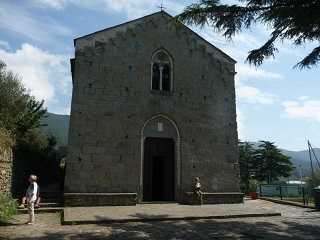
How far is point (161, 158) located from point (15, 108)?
32.3 feet

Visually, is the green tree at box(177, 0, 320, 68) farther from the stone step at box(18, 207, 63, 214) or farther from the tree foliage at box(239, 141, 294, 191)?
the tree foliage at box(239, 141, 294, 191)

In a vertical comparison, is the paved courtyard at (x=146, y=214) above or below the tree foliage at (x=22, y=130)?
below

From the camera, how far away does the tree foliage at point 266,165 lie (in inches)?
2309

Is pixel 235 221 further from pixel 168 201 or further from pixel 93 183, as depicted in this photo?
pixel 93 183

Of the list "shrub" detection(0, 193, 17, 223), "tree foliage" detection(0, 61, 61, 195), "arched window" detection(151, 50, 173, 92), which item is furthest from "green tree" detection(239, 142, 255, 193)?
"shrub" detection(0, 193, 17, 223)

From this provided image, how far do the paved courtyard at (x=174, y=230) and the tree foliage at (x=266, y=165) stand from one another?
46.8 meters

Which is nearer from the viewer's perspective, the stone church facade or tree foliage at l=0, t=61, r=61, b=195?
the stone church facade

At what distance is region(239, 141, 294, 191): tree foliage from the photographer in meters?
58.7

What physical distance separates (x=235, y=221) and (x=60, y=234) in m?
6.39

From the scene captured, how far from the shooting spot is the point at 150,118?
58.8ft

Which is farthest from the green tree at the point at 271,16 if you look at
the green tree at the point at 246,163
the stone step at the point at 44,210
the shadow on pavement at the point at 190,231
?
the green tree at the point at 246,163

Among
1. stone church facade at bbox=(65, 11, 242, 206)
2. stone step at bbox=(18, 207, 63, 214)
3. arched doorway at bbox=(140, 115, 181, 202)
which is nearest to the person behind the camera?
stone step at bbox=(18, 207, 63, 214)

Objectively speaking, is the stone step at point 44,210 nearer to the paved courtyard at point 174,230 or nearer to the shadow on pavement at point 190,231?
the paved courtyard at point 174,230

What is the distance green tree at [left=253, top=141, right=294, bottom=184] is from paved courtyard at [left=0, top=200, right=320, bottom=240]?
155 feet
